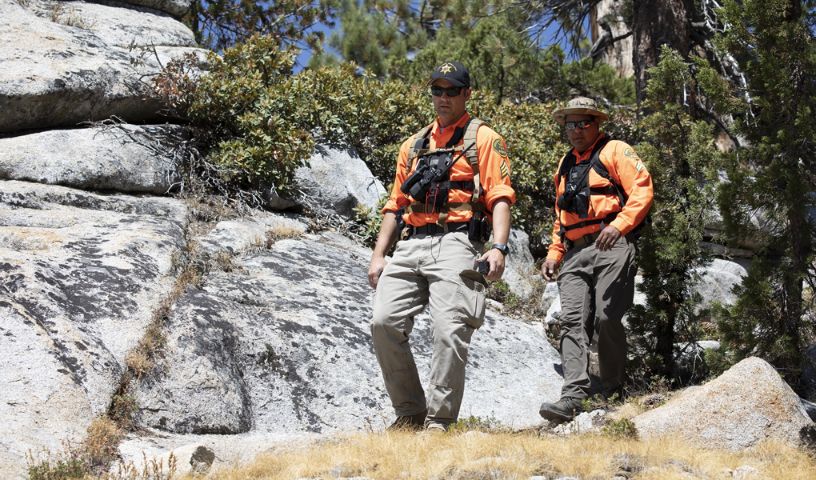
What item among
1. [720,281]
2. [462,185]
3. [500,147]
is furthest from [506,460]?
[720,281]

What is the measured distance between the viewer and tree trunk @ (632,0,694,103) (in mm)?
9945

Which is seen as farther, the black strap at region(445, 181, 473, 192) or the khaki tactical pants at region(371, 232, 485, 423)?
the black strap at region(445, 181, 473, 192)

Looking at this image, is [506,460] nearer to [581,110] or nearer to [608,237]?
[608,237]

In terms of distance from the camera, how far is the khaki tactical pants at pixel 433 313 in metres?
5.40

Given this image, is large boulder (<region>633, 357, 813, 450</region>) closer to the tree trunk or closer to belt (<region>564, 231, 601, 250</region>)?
belt (<region>564, 231, 601, 250</region>)

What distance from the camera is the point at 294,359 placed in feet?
22.1

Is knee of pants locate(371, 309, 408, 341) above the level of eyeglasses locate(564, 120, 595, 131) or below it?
below

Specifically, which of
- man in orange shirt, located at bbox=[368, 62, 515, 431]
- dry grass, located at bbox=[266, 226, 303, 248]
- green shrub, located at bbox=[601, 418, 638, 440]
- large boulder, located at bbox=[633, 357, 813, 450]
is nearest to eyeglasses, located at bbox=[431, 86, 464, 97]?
man in orange shirt, located at bbox=[368, 62, 515, 431]

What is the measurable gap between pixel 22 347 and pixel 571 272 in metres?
3.97

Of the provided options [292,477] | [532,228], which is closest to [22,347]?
[292,477]

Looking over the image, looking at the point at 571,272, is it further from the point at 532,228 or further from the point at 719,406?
the point at 532,228

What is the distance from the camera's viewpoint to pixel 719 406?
564cm

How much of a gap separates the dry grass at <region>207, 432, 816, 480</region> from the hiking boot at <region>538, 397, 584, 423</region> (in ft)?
4.17

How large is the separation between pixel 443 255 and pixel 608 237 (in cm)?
168
